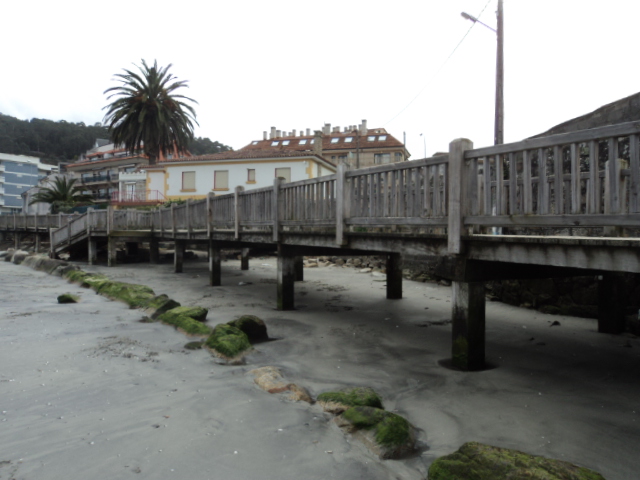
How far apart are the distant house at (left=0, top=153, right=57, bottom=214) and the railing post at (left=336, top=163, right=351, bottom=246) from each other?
7815 centimetres

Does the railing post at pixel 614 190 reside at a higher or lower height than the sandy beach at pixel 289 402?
higher

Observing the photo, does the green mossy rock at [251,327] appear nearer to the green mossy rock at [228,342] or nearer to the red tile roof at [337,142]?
the green mossy rock at [228,342]

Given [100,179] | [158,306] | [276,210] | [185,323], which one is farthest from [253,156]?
[185,323]

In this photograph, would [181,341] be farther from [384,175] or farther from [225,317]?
[384,175]

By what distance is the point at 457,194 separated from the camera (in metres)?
5.63

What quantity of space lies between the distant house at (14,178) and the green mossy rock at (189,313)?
75.5m

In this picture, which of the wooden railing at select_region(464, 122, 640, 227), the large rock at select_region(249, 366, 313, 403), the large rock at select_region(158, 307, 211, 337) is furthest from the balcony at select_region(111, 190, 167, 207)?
the wooden railing at select_region(464, 122, 640, 227)

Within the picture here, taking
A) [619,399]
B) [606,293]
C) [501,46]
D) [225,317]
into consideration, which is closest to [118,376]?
[225,317]

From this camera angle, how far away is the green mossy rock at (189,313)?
29.5 feet

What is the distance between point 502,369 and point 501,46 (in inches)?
475

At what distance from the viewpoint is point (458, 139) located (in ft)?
18.8

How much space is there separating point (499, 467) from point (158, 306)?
26.3ft

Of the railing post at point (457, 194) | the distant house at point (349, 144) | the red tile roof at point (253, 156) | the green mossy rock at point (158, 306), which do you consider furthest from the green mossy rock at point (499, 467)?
the distant house at point (349, 144)

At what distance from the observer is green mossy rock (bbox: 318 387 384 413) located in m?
4.71
